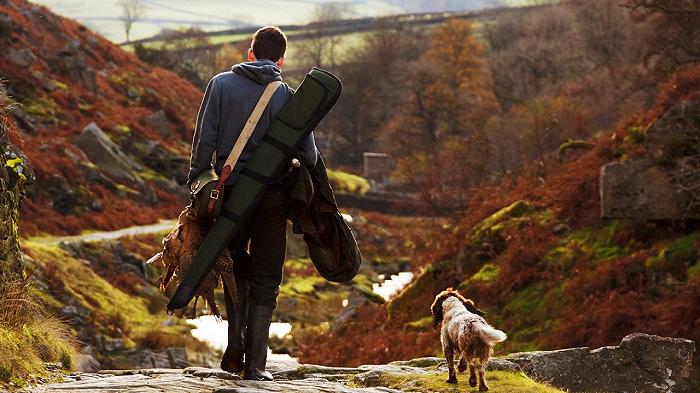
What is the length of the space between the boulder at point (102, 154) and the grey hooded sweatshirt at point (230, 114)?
4052 centimetres

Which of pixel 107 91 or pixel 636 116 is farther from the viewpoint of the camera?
pixel 107 91

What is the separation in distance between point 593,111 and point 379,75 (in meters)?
39.9

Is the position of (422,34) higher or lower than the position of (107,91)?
higher

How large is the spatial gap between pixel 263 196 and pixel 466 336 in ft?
6.00

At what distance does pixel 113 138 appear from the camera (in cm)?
5322

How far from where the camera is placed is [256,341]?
28.7 feet

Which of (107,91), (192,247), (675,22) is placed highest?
(107,91)

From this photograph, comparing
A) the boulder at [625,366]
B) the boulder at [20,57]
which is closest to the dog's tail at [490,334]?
the boulder at [625,366]

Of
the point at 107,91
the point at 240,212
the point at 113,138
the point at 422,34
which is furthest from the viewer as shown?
the point at 422,34

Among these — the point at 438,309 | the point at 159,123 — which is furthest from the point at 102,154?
the point at 438,309

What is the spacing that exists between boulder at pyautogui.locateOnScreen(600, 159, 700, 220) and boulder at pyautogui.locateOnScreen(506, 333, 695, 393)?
8.35 meters

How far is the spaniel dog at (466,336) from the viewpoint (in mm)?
8664

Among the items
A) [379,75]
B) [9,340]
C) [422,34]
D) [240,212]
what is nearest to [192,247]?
[240,212]

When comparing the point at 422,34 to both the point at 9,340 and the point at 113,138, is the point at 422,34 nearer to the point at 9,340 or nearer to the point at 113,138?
the point at 113,138
